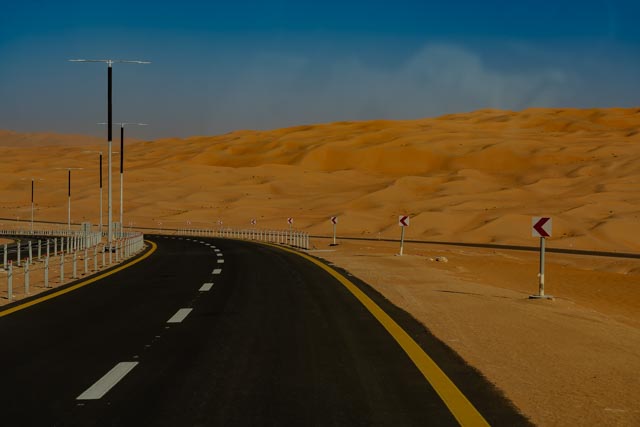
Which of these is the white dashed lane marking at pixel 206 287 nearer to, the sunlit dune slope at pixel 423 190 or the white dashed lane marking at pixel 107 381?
the white dashed lane marking at pixel 107 381

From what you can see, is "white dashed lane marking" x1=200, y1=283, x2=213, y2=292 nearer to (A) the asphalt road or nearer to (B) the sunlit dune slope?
(A) the asphalt road

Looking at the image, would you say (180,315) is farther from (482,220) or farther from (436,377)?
(482,220)

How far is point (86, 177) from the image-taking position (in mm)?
182875

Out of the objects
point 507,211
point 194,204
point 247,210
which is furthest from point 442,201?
point 194,204

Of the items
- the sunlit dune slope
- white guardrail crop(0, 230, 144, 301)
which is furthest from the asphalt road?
the sunlit dune slope

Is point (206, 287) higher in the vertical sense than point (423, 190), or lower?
lower

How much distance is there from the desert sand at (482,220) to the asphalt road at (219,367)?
90cm

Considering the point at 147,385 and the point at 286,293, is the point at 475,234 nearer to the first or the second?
the point at 286,293

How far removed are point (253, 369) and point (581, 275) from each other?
2721 cm

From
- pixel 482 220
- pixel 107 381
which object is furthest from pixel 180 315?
pixel 482 220

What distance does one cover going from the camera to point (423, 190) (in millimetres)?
127125

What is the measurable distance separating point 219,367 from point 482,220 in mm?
79177

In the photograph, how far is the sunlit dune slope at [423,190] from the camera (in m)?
83.6

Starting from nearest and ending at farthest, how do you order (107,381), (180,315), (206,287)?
(107,381) < (180,315) < (206,287)
